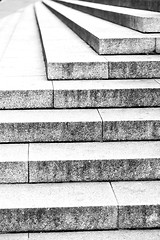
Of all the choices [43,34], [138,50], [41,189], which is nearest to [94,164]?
[41,189]

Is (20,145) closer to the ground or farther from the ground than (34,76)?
closer to the ground

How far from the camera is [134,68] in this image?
4973mm

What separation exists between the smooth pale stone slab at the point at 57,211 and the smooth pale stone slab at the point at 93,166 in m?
0.23

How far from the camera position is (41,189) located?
387cm

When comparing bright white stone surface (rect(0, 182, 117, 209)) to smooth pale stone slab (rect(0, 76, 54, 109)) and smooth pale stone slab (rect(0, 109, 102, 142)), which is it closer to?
smooth pale stone slab (rect(0, 109, 102, 142))

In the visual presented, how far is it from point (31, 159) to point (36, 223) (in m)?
0.53

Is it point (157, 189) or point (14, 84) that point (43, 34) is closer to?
point (14, 84)

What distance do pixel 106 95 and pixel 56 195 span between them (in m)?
1.24

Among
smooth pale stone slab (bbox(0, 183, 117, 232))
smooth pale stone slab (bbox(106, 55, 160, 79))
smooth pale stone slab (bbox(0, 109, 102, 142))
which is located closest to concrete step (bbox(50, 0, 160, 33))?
smooth pale stone slab (bbox(106, 55, 160, 79))

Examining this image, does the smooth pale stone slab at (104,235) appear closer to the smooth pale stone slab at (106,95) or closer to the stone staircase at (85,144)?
the stone staircase at (85,144)

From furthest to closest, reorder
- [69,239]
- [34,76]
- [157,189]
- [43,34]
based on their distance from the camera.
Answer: [43,34]
[34,76]
[157,189]
[69,239]

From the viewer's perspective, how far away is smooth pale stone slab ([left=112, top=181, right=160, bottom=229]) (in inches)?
143

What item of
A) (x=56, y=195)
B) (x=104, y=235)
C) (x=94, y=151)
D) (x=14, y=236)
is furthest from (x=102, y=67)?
(x=14, y=236)

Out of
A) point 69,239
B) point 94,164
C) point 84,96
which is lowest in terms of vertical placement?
point 69,239
